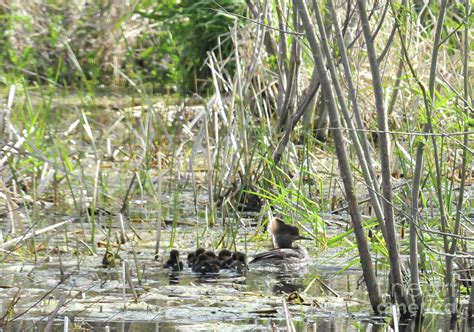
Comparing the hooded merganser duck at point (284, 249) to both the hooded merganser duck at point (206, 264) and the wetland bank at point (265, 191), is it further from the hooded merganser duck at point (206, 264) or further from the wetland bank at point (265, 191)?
the hooded merganser duck at point (206, 264)

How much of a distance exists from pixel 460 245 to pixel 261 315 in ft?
3.81

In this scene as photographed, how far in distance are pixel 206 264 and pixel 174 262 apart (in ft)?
0.71

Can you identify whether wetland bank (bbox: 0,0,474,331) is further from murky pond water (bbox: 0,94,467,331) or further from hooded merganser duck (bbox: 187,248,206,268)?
hooded merganser duck (bbox: 187,248,206,268)

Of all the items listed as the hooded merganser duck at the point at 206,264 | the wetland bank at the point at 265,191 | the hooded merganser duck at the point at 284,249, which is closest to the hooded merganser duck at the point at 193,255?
the hooded merganser duck at the point at 206,264

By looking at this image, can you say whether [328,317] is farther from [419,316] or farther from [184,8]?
[184,8]

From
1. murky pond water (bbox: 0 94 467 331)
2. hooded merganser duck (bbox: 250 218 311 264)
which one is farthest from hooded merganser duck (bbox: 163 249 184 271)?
hooded merganser duck (bbox: 250 218 311 264)

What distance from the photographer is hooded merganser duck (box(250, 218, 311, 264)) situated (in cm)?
657

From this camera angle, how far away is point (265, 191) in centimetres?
672

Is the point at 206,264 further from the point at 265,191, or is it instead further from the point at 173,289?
the point at 265,191

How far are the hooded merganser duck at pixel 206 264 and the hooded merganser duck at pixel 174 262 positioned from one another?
0.29 ft

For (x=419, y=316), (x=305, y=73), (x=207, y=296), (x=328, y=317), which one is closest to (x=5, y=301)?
(x=207, y=296)

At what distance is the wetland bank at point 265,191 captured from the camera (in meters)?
5.11

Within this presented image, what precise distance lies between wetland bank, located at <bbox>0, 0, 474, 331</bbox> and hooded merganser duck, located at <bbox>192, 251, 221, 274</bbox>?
33mm

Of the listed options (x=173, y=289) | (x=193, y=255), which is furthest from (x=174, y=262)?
(x=173, y=289)
